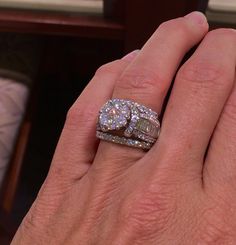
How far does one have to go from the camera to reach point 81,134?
464 millimetres

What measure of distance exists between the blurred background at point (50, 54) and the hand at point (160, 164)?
0.09 meters

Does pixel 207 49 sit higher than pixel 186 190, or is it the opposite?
pixel 207 49

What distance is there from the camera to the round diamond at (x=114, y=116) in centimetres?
40

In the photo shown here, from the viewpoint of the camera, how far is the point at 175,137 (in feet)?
1.37

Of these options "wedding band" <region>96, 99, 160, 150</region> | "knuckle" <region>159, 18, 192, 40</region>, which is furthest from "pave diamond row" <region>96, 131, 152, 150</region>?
"knuckle" <region>159, 18, 192, 40</region>

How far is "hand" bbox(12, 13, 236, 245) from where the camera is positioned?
0.41 meters

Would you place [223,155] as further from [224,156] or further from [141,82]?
[141,82]

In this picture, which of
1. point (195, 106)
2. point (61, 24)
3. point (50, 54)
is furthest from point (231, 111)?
point (50, 54)

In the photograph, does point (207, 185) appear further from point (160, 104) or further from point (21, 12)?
point (21, 12)

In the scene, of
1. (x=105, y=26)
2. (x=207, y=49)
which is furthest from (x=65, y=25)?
(x=207, y=49)

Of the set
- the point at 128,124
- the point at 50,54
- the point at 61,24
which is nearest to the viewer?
the point at 128,124

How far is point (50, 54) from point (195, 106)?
80 cm

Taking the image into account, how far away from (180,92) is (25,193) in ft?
2.71

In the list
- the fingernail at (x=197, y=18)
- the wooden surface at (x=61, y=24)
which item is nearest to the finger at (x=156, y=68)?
the fingernail at (x=197, y=18)
